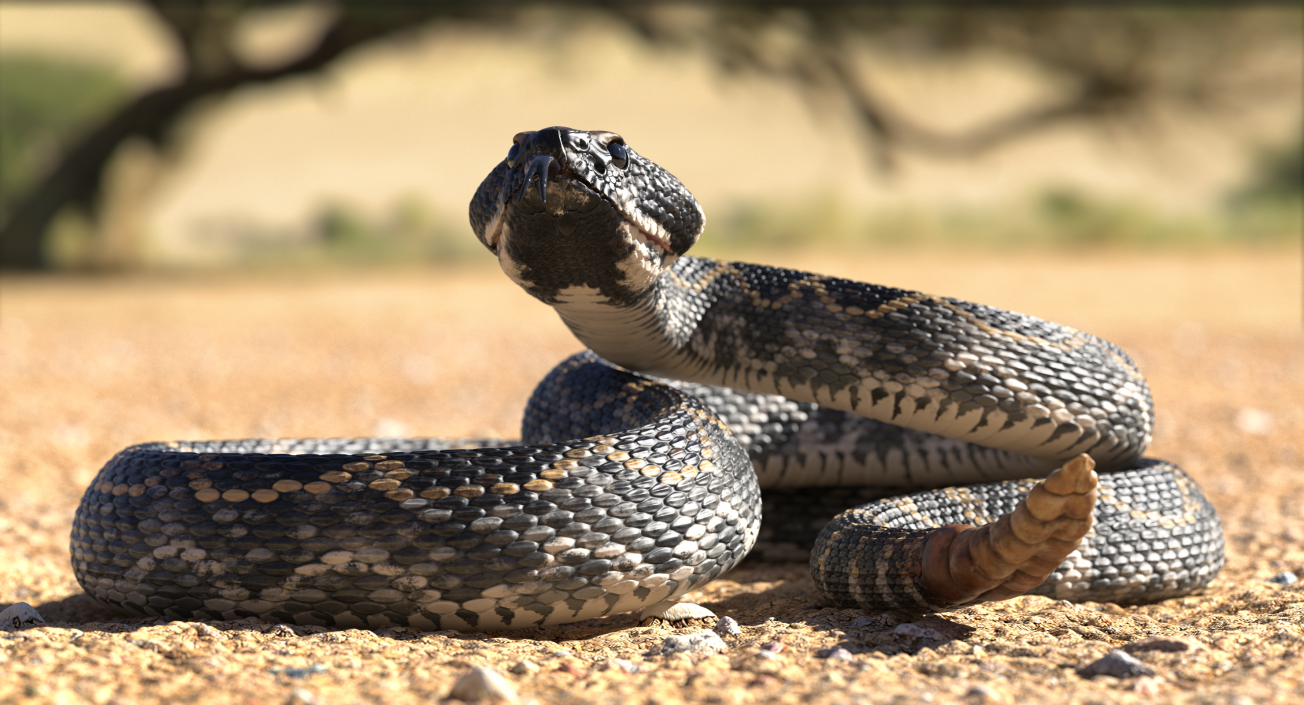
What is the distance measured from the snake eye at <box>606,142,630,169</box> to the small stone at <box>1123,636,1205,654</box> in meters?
2.39

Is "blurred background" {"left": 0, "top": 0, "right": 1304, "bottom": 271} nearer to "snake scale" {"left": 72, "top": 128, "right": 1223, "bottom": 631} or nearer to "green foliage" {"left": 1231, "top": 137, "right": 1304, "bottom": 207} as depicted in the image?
"green foliage" {"left": 1231, "top": 137, "right": 1304, "bottom": 207}

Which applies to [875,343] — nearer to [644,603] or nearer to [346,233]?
[644,603]

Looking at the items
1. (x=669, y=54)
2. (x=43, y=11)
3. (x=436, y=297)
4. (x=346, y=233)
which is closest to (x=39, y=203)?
(x=346, y=233)

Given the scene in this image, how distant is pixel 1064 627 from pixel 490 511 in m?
2.09

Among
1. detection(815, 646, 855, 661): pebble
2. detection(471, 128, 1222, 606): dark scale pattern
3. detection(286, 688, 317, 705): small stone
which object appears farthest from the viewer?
detection(471, 128, 1222, 606): dark scale pattern

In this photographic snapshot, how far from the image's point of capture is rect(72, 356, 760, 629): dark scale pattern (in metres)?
3.35

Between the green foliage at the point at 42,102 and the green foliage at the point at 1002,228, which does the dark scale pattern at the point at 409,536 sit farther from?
the green foliage at the point at 42,102

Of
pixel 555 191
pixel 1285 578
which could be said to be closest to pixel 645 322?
pixel 555 191

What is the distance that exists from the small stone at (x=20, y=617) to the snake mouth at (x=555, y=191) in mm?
2111

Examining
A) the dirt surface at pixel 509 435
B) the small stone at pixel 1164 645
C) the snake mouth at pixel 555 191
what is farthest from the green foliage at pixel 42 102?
the small stone at pixel 1164 645

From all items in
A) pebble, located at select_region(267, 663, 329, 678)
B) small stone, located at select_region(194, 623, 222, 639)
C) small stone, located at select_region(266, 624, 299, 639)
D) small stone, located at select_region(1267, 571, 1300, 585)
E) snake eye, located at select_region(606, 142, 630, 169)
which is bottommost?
small stone, located at select_region(194, 623, 222, 639)

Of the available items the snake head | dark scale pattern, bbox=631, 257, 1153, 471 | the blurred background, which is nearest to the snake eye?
the snake head

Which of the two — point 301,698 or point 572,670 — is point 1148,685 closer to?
point 572,670

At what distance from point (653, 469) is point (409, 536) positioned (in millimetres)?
852
